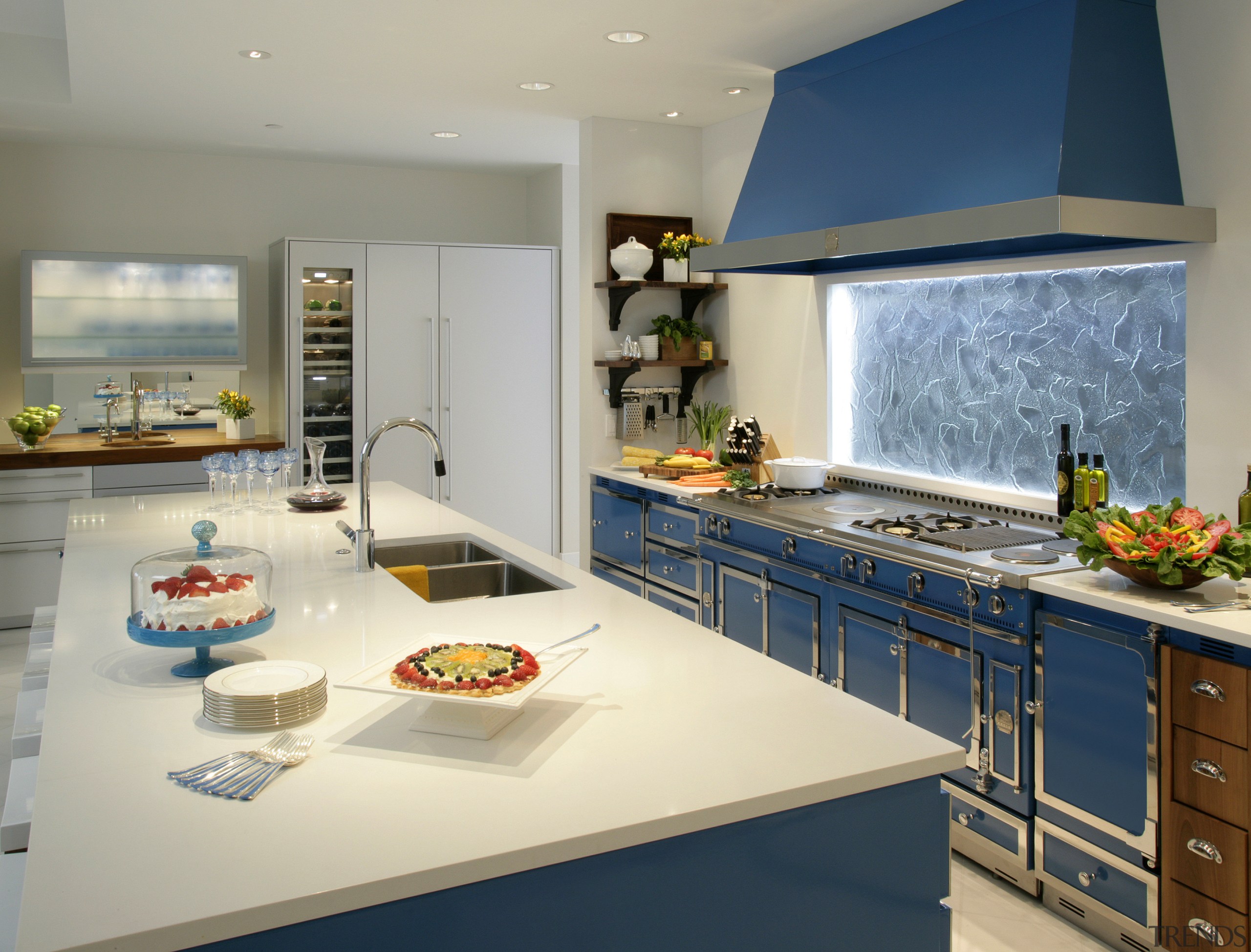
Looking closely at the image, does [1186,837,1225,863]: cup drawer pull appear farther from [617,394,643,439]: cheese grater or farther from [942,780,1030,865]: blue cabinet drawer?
[617,394,643,439]: cheese grater

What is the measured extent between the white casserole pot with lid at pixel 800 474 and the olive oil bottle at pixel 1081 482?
3.82ft

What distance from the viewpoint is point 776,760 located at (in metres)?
1.44

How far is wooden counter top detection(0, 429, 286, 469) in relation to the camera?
5227 millimetres

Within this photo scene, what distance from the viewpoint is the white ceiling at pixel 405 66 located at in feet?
11.2

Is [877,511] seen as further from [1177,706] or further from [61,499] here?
[61,499]

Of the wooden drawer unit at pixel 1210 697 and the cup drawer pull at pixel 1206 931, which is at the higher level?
the wooden drawer unit at pixel 1210 697

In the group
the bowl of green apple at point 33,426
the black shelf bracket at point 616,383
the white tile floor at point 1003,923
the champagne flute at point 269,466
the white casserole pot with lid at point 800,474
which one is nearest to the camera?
the white tile floor at point 1003,923

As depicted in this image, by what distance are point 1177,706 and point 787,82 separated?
113 inches

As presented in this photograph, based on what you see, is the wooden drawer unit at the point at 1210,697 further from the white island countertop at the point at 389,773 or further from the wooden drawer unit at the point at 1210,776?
the white island countertop at the point at 389,773

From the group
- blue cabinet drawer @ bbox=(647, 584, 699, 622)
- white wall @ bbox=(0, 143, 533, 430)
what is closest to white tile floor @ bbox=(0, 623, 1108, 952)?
blue cabinet drawer @ bbox=(647, 584, 699, 622)

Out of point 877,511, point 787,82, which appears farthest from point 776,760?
point 787,82

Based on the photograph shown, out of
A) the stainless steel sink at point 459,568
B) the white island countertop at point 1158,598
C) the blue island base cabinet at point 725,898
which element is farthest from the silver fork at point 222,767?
the white island countertop at point 1158,598

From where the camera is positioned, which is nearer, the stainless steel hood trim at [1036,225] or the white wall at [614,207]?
the stainless steel hood trim at [1036,225]

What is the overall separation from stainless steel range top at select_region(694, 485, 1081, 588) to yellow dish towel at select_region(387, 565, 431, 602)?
1.24 meters
